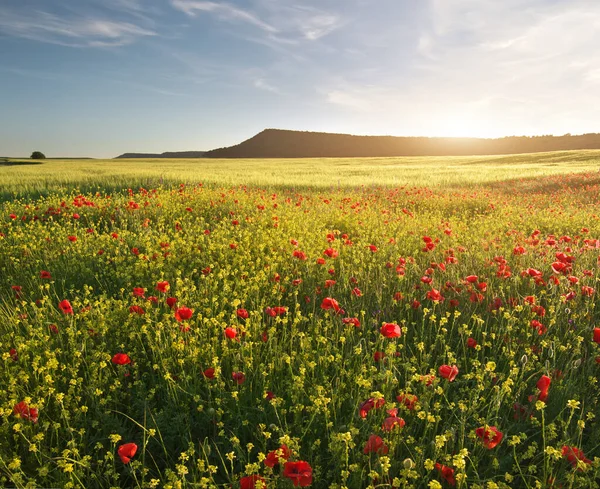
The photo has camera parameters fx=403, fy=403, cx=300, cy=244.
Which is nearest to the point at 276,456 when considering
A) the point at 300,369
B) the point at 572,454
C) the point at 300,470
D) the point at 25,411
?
the point at 300,470

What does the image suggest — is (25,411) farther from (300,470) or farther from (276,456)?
(300,470)

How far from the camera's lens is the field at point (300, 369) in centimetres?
191

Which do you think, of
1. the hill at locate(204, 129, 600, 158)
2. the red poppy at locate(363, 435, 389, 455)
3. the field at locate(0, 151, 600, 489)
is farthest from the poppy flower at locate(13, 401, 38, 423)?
the hill at locate(204, 129, 600, 158)

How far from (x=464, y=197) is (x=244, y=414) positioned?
9.87 m

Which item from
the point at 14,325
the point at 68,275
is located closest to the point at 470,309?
the point at 14,325

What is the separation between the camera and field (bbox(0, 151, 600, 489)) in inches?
75.3

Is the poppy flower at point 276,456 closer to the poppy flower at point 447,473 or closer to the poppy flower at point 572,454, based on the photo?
the poppy flower at point 447,473

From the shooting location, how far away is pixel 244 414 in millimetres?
2336

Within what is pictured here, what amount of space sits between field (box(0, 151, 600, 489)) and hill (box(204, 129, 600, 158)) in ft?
236

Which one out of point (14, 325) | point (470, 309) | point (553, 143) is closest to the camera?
point (14, 325)

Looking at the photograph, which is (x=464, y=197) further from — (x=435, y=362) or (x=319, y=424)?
(x=319, y=424)

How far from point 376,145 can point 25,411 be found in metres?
85.2

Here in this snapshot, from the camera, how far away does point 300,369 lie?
2.20 metres

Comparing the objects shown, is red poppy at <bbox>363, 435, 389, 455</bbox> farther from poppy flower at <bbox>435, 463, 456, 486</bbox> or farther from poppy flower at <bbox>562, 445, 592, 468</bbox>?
poppy flower at <bbox>562, 445, 592, 468</bbox>
